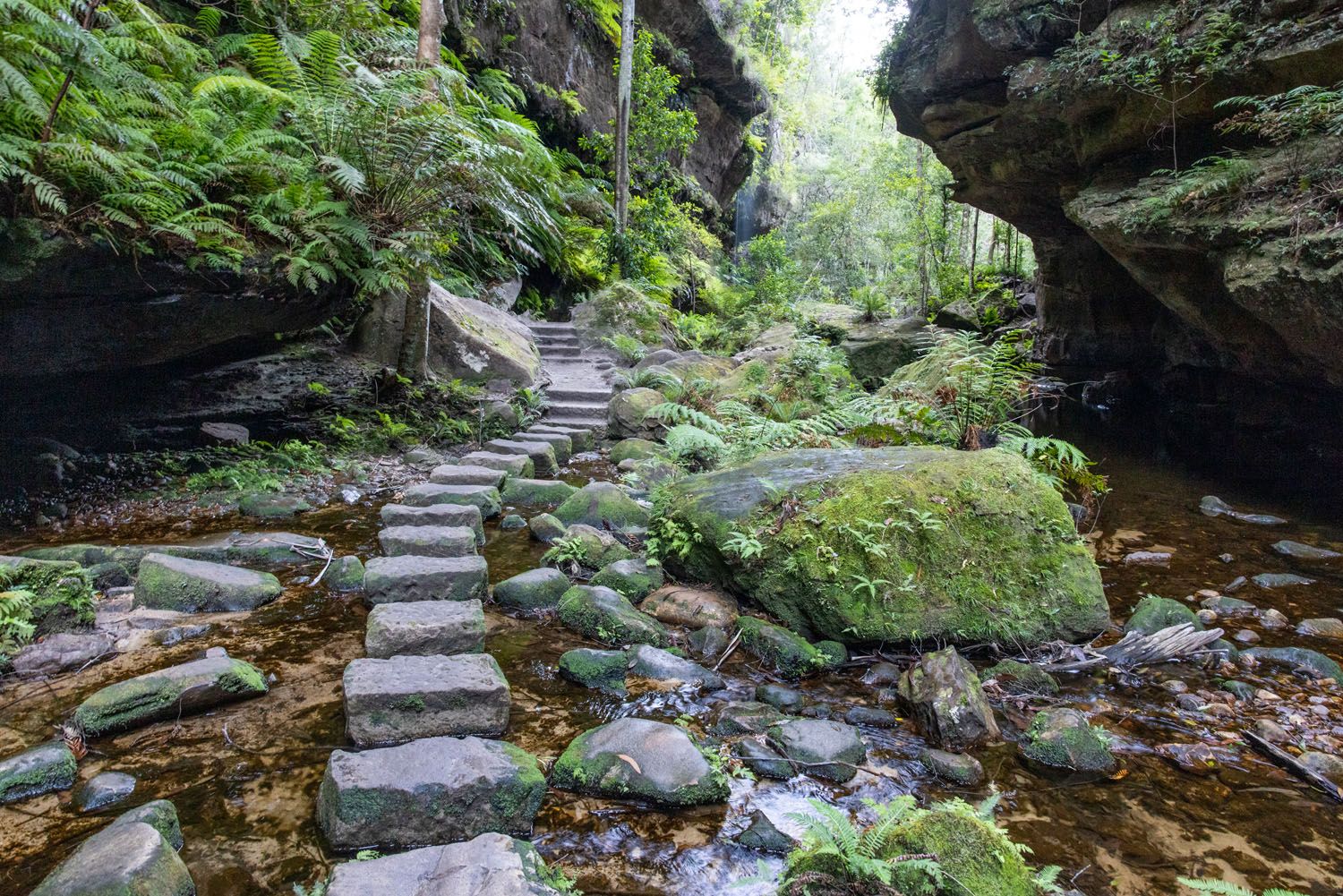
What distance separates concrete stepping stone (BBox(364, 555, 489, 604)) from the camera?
320 cm

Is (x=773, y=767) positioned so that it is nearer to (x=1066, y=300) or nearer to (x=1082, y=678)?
(x=1082, y=678)

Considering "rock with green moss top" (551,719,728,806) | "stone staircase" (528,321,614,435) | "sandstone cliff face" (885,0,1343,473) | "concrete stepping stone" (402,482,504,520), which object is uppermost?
"sandstone cliff face" (885,0,1343,473)

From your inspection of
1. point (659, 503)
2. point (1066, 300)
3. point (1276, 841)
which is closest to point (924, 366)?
point (659, 503)

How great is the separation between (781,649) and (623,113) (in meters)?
12.8

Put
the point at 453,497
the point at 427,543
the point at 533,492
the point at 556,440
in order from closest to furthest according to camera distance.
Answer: the point at 427,543 < the point at 453,497 < the point at 533,492 < the point at 556,440

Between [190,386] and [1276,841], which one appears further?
[190,386]

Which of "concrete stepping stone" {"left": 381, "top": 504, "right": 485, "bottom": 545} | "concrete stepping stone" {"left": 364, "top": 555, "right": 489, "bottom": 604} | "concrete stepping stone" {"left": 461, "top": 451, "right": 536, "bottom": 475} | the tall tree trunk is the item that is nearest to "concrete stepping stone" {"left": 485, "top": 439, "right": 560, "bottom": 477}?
"concrete stepping stone" {"left": 461, "top": 451, "right": 536, "bottom": 475}

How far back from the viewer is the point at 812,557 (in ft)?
10.7

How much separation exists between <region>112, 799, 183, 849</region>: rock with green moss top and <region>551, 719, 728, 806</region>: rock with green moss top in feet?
3.42

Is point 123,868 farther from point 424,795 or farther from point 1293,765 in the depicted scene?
point 1293,765

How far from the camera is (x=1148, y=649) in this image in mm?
3246

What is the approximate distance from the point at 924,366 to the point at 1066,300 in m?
8.07

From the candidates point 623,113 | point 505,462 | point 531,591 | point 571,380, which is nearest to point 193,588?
point 531,591

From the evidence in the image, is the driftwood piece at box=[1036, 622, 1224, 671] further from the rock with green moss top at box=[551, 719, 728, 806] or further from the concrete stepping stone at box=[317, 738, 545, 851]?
the concrete stepping stone at box=[317, 738, 545, 851]
